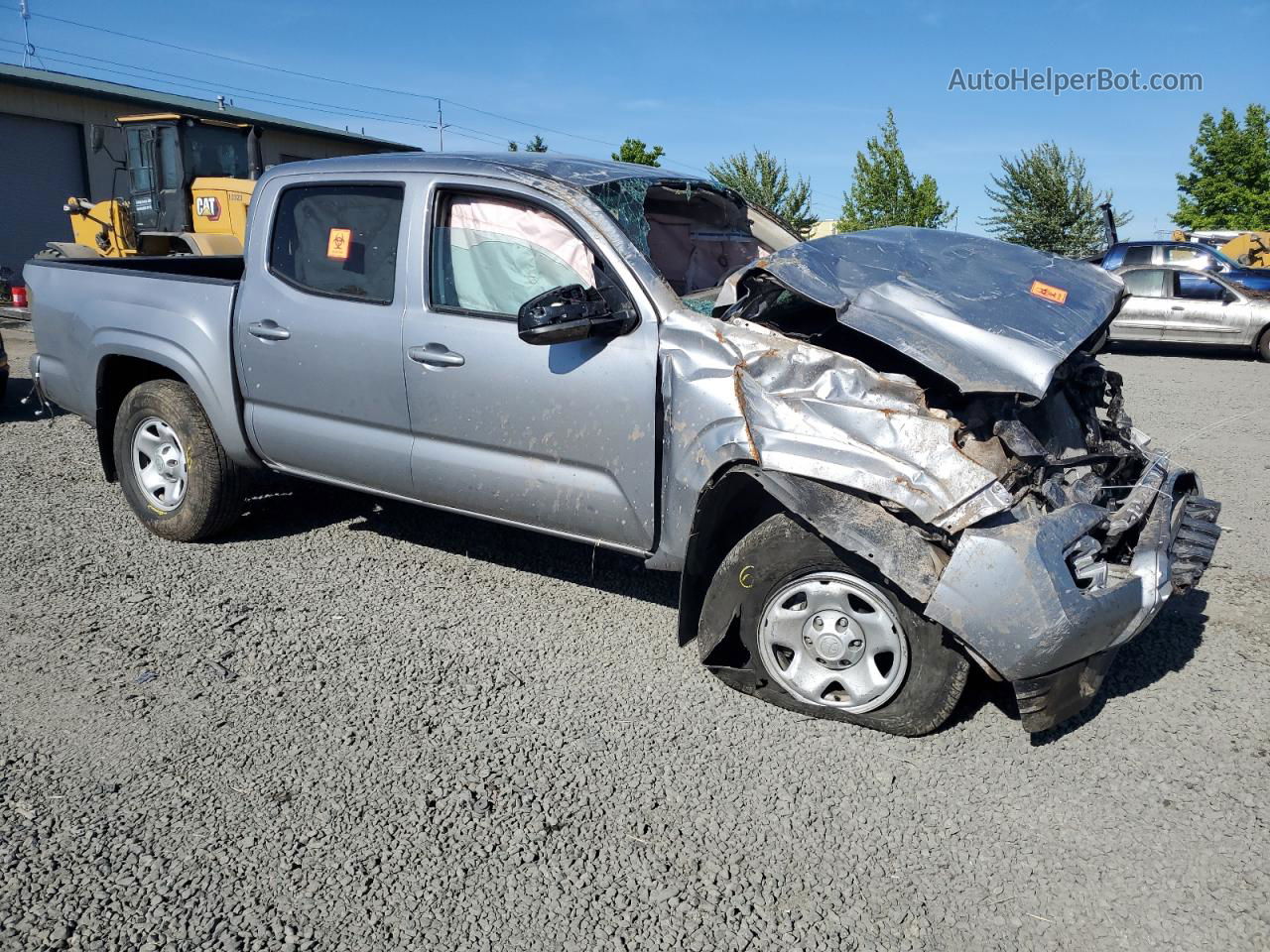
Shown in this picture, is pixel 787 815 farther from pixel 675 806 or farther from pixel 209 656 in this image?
pixel 209 656

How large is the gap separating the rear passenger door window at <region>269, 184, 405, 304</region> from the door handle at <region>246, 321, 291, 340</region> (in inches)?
8.9

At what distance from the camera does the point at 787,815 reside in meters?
3.09

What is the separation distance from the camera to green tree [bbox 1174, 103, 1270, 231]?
33.7 m

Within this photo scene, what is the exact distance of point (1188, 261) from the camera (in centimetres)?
1556

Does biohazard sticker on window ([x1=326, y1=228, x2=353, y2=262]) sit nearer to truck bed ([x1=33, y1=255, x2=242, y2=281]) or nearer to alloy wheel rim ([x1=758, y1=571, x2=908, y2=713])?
truck bed ([x1=33, y1=255, x2=242, y2=281])

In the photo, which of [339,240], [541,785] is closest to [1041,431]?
[541,785]

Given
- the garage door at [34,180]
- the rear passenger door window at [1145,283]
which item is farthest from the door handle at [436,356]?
the garage door at [34,180]

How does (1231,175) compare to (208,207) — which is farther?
(1231,175)

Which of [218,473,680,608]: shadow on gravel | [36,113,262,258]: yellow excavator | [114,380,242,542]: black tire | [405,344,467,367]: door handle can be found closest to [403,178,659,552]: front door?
[405,344,467,367]: door handle

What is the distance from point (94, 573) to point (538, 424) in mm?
2511

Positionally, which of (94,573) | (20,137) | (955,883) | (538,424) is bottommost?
(955,883)

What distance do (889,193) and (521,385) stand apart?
3117cm

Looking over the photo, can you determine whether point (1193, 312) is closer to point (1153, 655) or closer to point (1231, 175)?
point (1153, 655)

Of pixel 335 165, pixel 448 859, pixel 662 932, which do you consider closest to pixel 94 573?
pixel 335 165
